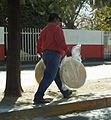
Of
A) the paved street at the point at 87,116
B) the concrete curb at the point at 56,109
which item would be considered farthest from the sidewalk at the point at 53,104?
the paved street at the point at 87,116

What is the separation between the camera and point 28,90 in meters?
11.5

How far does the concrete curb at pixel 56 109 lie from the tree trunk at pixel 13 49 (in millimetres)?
1665

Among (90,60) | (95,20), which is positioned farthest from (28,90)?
(95,20)

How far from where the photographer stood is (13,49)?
10.3m

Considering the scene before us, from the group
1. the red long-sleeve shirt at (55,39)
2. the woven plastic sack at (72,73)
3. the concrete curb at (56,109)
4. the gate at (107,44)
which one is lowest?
the gate at (107,44)

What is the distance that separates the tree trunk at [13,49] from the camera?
10.3m

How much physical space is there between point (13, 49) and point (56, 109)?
2.13m

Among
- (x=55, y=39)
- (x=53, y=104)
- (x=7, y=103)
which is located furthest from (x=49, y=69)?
(x=7, y=103)

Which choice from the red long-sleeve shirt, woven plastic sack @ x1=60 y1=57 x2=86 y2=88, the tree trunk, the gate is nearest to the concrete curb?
woven plastic sack @ x1=60 y1=57 x2=86 y2=88

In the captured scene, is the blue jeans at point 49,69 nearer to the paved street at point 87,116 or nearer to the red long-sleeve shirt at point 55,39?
the red long-sleeve shirt at point 55,39

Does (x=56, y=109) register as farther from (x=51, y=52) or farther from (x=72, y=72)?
(x=72, y=72)

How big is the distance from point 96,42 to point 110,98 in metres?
22.6

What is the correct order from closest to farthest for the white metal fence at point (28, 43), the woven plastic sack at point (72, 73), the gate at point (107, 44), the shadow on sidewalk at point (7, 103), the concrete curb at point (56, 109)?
1. the concrete curb at point (56, 109)
2. the shadow on sidewalk at point (7, 103)
3. the woven plastic sack at point (72, 73)
4. the white metal fence at point (28, 43)
5. the gate at point (107, 44)

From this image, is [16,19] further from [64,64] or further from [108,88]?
[108,88]
